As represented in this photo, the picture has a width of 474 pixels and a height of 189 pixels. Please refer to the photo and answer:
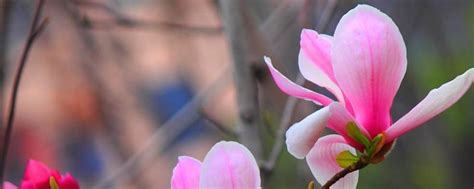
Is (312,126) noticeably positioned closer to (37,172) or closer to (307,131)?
(307,131)

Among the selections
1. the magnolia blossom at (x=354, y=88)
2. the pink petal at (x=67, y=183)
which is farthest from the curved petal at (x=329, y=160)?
the pink petal at (x=67, y=183)

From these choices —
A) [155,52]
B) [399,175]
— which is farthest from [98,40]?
[155,52]

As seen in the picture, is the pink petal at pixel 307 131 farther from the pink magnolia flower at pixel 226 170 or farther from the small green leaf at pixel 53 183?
the small green leaf at pixel 53 183

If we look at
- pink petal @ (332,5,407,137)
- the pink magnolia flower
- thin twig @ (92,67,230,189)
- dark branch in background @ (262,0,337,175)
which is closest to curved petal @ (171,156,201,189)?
the pink magnolia flower

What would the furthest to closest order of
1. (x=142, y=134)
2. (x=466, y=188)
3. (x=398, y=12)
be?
(x=142, y=134) < (x=398, y=12) < (x=466, y=188)

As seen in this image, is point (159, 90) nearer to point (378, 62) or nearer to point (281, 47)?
point (281, 47)

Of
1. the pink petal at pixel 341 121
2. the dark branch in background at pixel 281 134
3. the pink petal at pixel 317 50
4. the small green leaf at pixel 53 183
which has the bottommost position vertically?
the dark branch in background at pixel 281 134
